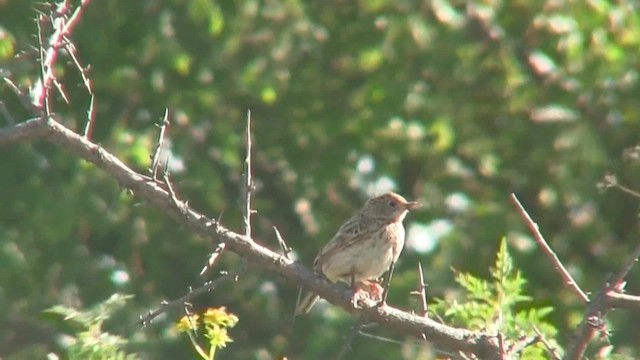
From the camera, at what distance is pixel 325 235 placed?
42.0 ft

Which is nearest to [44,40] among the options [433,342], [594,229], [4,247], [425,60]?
[433,342]

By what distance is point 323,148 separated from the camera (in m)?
12.6

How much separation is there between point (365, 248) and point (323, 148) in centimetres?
439

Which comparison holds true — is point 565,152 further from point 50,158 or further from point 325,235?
point 50,158

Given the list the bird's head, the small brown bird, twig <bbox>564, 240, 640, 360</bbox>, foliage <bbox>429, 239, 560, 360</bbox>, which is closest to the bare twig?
foliage <bbox>429, 239, 560, 360</bbox>

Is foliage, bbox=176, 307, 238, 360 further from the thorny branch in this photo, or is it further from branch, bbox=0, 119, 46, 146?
the thorny branch

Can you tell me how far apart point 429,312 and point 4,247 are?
621 centimetres

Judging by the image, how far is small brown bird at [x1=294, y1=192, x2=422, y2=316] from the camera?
8.06 meters

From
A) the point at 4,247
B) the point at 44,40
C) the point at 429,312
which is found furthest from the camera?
the point at 4,247

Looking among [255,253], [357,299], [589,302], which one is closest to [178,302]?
[255,253]

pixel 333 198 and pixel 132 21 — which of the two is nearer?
pixel 132 21

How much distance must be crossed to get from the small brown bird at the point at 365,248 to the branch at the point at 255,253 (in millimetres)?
2231

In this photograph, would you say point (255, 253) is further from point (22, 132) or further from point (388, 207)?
point (388, 207)

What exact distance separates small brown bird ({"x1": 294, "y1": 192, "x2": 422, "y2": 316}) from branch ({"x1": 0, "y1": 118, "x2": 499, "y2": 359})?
223cm
